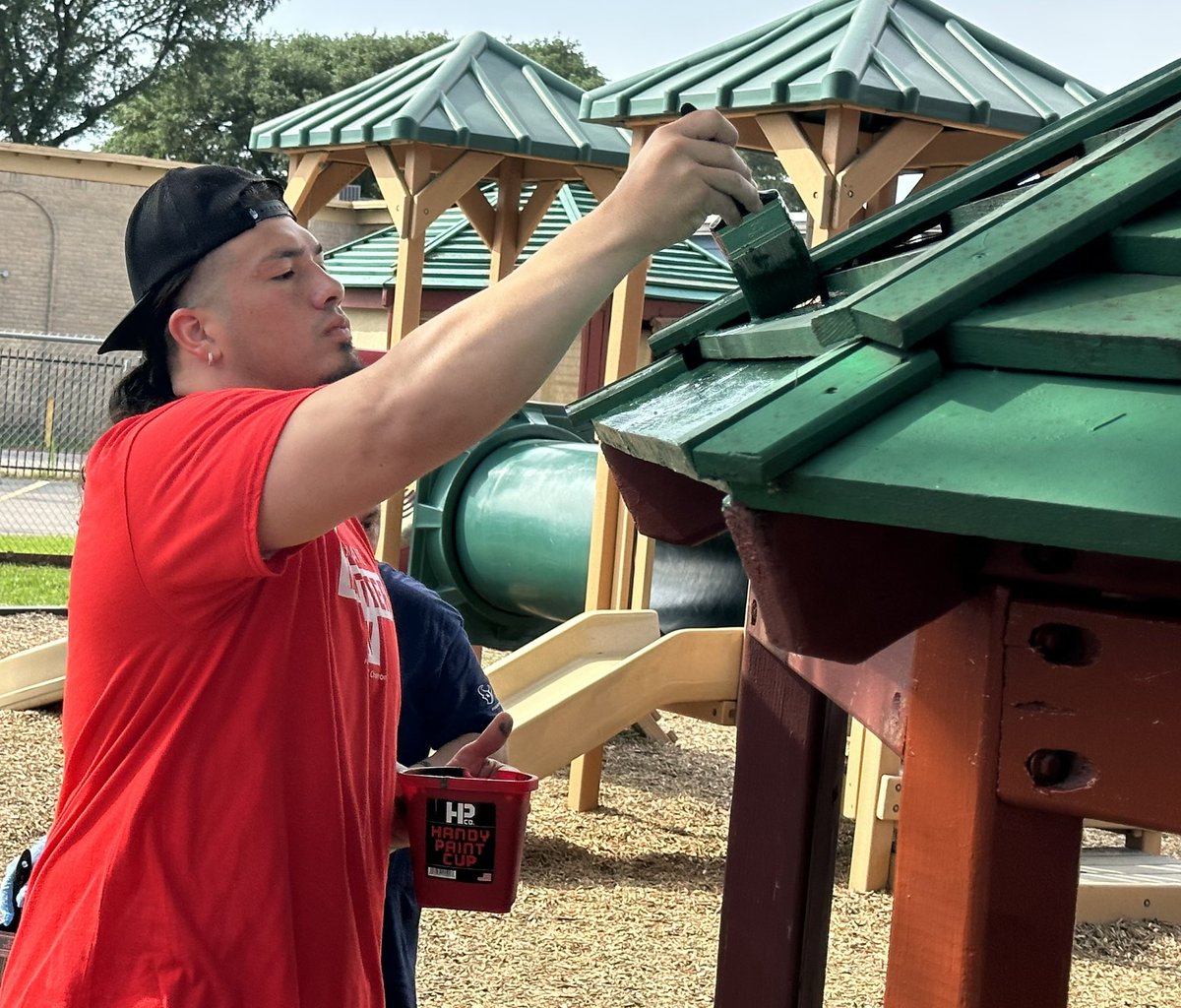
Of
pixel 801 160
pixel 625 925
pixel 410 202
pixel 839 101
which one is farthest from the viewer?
pixel 410 202

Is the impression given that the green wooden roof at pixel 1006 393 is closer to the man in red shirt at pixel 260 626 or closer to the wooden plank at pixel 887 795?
the man in red shirt at pixel 260 626

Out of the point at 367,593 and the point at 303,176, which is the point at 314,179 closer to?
the point at 303,176

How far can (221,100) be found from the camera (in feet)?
131

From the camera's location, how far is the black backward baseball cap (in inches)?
78.8

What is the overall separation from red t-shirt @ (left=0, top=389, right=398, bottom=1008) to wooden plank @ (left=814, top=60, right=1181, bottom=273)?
743 millimetres

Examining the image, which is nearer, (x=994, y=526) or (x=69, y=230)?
(x=994, y=526)

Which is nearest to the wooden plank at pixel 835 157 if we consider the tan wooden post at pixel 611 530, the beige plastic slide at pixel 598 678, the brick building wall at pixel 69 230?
the tan wooden post at pixel 611 530

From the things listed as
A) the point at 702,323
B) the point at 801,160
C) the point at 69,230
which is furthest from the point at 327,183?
the point at 69,230

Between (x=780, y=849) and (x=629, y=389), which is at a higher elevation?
(x=629, y=389)

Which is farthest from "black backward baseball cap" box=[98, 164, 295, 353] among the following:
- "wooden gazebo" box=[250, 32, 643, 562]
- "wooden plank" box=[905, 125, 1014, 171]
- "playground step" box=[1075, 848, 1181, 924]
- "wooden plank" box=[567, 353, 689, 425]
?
"wooden gazebo" box=[250, 32, 643, 562]

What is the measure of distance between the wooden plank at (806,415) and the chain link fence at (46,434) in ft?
41.3

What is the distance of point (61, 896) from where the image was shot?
1721 millimetres

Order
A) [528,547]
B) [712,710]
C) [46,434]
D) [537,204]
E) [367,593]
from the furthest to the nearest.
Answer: [46,434] < [537,204] < [528,547] < [712,710] < [367,593]

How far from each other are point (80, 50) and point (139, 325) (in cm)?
3906
